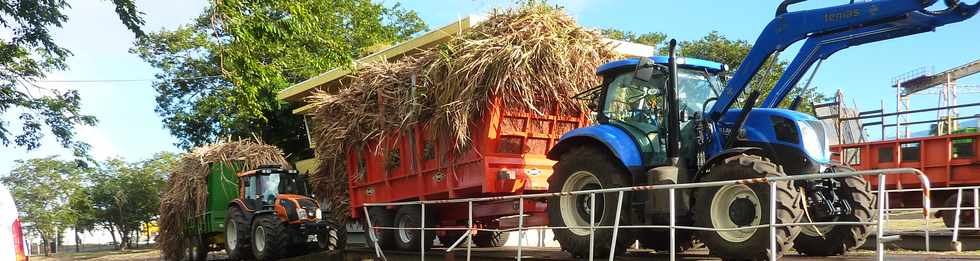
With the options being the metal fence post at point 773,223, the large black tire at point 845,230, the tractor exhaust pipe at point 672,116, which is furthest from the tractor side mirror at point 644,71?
the metal fence post at point 773,223

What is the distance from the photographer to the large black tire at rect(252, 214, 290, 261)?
1417cm

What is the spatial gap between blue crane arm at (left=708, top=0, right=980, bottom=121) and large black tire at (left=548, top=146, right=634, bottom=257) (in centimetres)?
112

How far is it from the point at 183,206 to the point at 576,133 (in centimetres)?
1308

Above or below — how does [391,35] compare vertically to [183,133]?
above

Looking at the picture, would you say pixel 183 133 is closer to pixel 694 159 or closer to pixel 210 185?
pixel 210 185

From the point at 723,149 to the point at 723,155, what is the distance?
0.60 metres

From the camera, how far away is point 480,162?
9.32 meters

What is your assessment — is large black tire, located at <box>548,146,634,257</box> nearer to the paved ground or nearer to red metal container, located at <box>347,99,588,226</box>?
the paved ground

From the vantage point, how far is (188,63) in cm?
3216

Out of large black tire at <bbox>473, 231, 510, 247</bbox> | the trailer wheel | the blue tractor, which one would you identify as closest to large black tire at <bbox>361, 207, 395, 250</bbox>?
the trailer wheel

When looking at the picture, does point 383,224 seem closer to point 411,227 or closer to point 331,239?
point 411,227

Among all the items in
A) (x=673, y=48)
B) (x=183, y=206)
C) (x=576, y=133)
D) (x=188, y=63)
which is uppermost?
(x=188, y=63)

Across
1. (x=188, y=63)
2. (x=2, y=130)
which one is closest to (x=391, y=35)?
(x=188, y=63)

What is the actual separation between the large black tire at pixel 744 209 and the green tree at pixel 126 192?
49.7m
